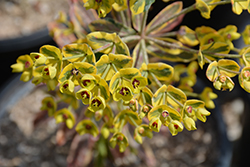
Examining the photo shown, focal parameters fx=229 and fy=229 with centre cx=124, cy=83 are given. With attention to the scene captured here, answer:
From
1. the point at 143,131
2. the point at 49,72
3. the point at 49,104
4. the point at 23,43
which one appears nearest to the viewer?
the point at 49,72

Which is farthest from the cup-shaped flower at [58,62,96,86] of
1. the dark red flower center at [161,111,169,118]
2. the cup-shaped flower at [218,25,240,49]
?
the cup-shaped flower at [218,25,240,49]

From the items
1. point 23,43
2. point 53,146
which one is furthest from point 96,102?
point 23,43

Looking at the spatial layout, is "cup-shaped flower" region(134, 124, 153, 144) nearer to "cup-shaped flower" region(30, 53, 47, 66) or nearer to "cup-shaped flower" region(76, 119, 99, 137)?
"cup-shaped flower" region(76, 119, 99, 137)

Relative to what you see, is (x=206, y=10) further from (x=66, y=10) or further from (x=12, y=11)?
(x=12, y=11)

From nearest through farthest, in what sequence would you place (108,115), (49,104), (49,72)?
(49,72), (108,115), (49,104)

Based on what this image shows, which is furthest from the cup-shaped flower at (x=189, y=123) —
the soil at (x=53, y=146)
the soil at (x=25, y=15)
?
the soil at (x=25, y=15)

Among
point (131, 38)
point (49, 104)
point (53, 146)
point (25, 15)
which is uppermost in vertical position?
point (25, 15)

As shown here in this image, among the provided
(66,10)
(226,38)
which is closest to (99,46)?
(226,38)

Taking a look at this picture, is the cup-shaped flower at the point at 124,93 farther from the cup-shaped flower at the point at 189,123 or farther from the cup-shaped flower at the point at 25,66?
the cup-shaped flower at the point at 25,66

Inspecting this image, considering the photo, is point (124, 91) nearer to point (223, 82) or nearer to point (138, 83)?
point (138, 83)

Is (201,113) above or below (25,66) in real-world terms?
below
